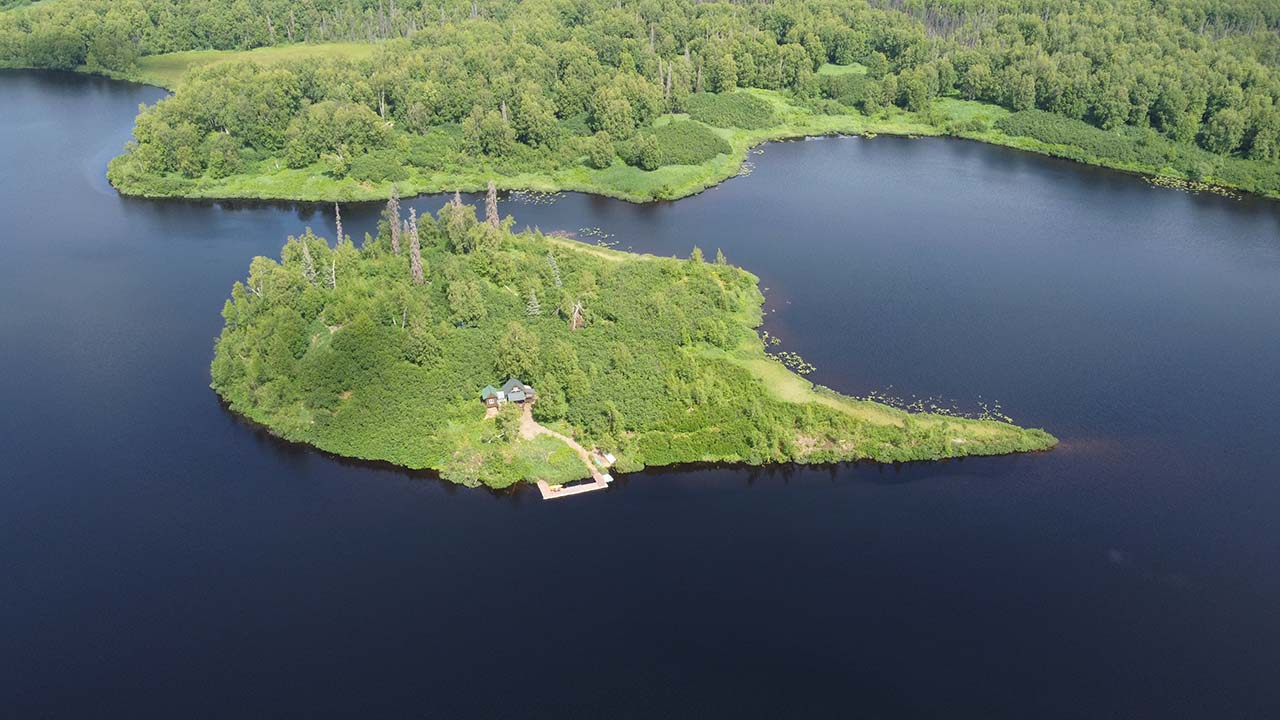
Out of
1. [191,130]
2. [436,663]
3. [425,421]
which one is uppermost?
[191,130]

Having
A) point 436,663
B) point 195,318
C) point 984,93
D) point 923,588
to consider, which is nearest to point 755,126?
point 984,93

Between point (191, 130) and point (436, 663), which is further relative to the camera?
point (191, 130)

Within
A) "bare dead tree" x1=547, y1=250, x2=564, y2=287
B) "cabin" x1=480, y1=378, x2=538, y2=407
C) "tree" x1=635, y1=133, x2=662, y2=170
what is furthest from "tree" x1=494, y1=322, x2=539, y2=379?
"tree" x1=635, y1=133, x2=662, y2=170

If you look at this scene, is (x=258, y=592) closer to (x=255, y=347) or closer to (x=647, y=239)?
(x=255, y=347)

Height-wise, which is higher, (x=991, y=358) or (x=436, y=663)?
(x=991, y=358)

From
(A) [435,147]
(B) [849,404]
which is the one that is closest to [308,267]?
(B) [849,404]

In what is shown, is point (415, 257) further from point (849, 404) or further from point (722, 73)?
point (722, 73)
